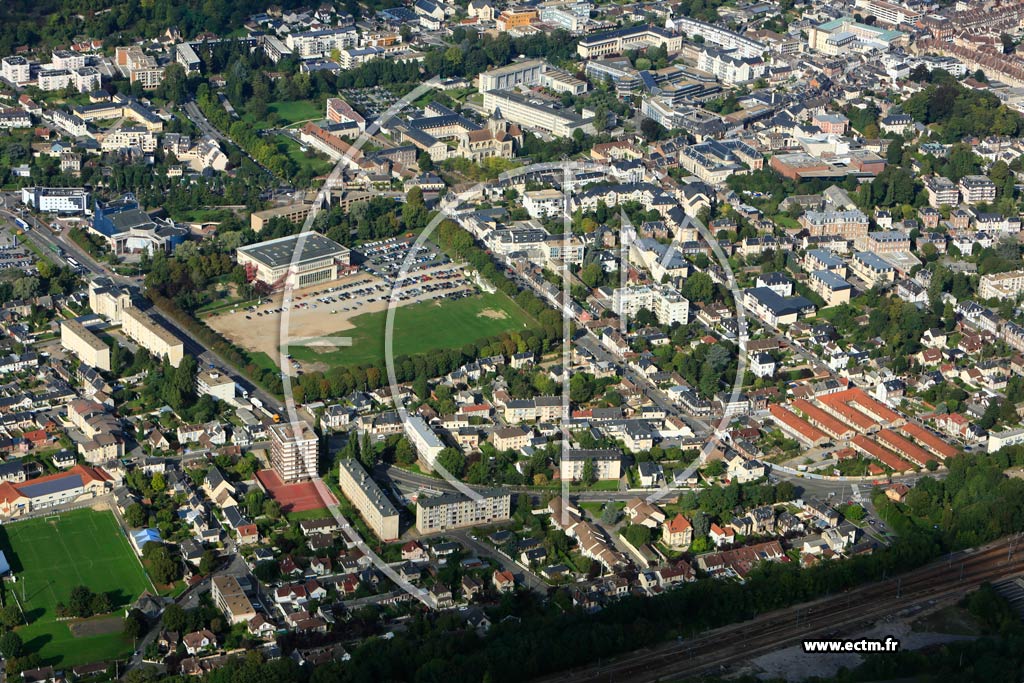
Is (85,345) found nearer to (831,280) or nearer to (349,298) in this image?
(349,298)

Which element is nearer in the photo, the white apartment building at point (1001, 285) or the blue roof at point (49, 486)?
the blue roof at point (49, 486)

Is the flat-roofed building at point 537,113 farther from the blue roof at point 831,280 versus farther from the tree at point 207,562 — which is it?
the tree at point 207,562

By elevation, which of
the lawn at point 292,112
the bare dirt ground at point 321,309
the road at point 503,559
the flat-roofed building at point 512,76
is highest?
the road at point 503,559

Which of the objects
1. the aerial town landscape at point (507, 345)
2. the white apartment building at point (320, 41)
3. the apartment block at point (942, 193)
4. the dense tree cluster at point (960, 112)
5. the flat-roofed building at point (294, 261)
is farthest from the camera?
the white apartment building at point (320, 41)

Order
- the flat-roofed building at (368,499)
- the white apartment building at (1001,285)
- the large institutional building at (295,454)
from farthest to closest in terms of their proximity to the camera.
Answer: the white apartment building at (1001,285) < the large institutional building at (295,454) < the flat-roofed building at (368,499)

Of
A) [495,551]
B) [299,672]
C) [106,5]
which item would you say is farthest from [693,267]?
[106,5]

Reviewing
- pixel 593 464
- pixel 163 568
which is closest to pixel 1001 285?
pixel 593 464

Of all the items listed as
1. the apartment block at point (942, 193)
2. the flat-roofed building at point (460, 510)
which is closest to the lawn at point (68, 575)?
the flat-roofed building at point (460, 510)
